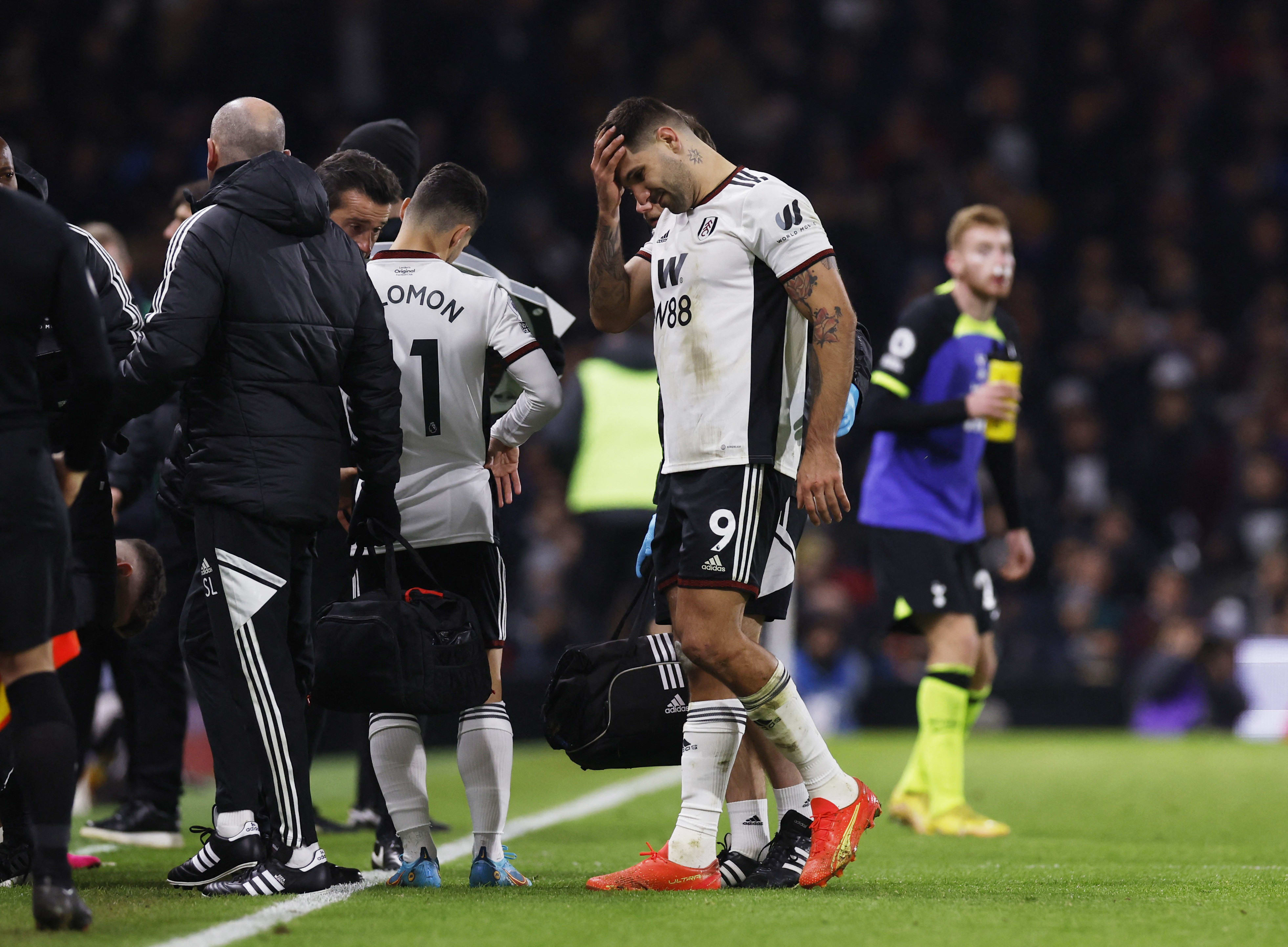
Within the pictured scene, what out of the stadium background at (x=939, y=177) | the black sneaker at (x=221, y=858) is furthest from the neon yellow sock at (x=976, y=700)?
the stadium background at (x=939, y=177)

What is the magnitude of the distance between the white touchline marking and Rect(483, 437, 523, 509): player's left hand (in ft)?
3.72

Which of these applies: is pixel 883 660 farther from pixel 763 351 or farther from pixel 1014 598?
pixel 763 351

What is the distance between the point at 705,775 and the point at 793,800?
1.48ft

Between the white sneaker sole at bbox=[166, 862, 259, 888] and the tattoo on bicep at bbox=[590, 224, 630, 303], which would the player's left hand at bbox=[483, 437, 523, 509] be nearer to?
the tattoo on bicep at bbox=[590, 224, 630, 303]

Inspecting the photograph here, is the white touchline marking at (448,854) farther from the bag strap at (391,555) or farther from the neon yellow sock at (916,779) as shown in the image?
the neon yellow sock at (916,779)

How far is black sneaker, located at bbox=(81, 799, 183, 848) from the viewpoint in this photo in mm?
6270

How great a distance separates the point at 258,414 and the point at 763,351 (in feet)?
4.69

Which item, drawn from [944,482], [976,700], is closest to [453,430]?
[944,482]

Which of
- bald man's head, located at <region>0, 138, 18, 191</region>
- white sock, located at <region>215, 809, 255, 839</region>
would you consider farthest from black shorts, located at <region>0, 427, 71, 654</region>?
bald man's head, located at <region>0, 138, 18, 191</region>

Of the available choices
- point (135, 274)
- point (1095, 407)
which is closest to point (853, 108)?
point (1095, 407)

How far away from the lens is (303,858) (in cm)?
455

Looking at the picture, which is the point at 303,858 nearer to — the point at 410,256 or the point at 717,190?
the point at 410,256

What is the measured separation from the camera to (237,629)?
179 inches

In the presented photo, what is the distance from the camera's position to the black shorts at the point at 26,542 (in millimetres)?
3854
